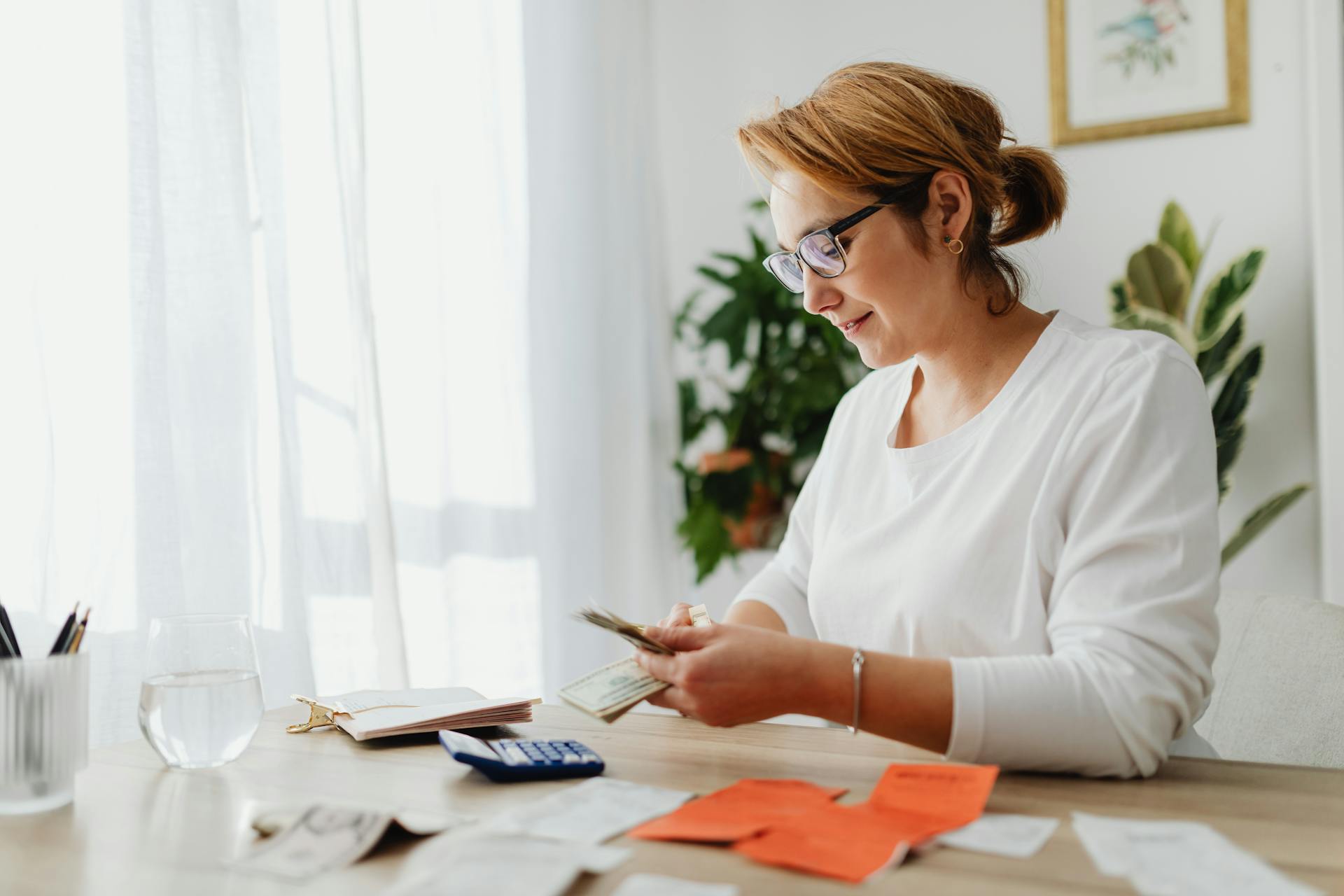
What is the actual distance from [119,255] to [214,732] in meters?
0.87

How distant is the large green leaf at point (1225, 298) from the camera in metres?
2.30

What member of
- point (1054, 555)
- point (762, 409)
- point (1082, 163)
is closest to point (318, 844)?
Result: point (1054, 555)

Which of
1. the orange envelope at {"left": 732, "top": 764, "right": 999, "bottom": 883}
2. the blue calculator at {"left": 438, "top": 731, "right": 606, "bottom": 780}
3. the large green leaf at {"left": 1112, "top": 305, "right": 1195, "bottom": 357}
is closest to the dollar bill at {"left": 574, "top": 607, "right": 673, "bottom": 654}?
the blue calculator at {"left": 438, "top": 731, "right": 606, "bottom": 780}

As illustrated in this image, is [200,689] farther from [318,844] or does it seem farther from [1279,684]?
[1279,684]

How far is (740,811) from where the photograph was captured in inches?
32.7

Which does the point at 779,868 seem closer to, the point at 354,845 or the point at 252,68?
the point at 354,845

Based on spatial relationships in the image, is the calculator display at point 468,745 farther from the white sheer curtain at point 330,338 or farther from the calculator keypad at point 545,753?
the white sheer curtain at point 330,338

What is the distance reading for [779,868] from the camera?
72 centimetres

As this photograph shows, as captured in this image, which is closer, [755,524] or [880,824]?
[880,824]

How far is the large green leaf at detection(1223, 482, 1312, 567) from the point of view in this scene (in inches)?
91.6

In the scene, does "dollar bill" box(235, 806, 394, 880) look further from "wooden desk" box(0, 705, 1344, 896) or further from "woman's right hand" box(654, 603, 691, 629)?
"woman's right hand" box(654, 603, 691, 629)

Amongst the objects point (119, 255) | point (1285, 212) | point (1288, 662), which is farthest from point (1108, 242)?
point (119, 255)

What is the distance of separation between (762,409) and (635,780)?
1962mm

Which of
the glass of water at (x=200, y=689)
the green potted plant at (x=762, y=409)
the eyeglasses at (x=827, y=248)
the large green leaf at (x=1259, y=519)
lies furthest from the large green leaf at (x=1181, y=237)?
the glass of water at (x=200, y=689)
